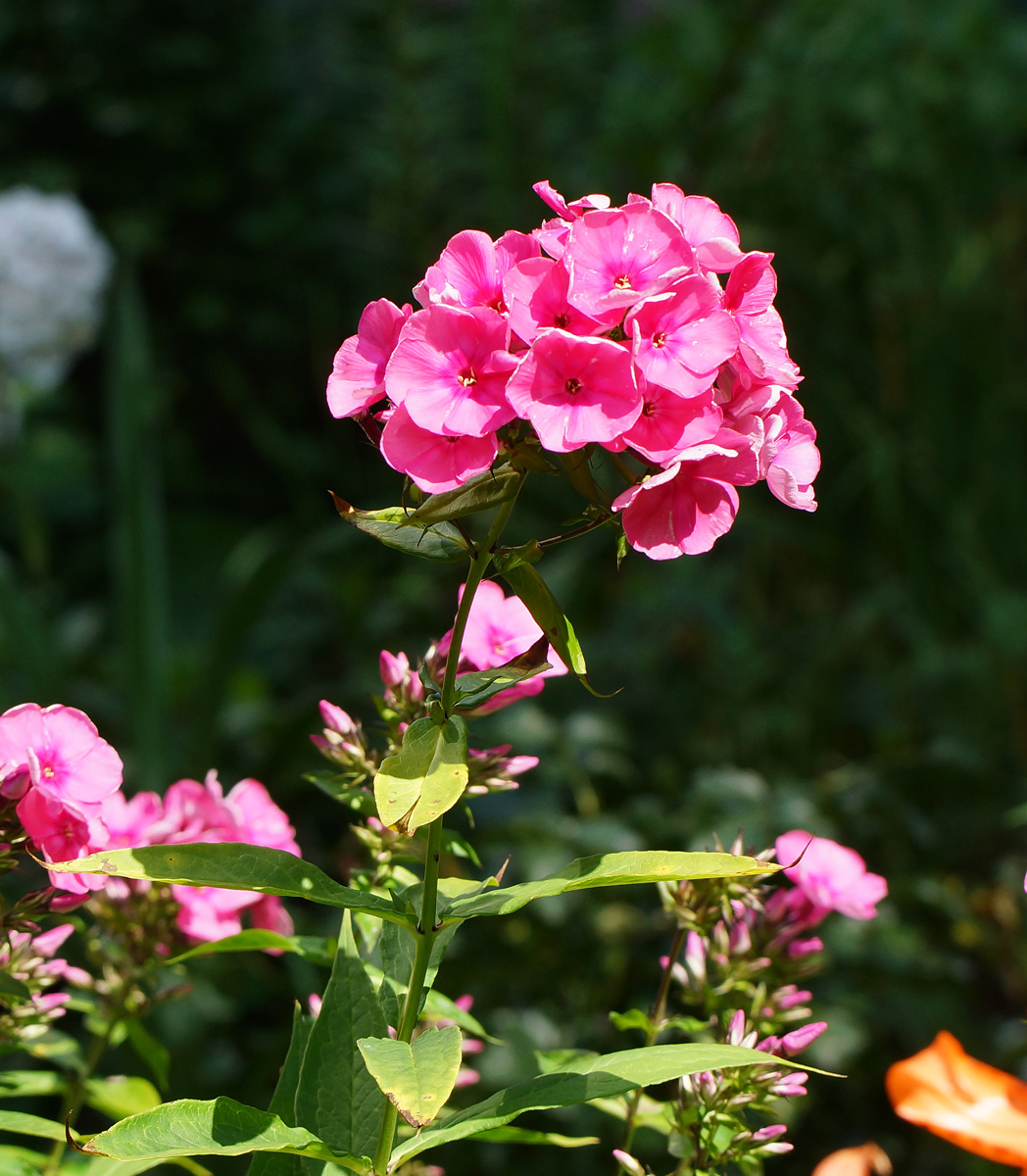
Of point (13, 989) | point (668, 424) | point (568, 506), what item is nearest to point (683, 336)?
point (668, 424)

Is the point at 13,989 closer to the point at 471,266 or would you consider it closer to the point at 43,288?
the point at 471,266

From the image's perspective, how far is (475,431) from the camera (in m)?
0.38

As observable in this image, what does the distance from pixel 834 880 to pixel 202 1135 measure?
0.33m

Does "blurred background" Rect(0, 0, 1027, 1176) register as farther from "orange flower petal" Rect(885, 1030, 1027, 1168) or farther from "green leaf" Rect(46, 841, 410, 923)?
"green leaf" Rect(46, 841, 410, 923)

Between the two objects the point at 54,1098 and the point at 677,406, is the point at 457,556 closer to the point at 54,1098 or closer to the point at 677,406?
the point at 677,406

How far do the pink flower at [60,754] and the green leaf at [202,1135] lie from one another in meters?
0.12

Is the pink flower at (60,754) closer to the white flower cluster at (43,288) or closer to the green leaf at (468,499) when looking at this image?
the green leaf at (468,499)

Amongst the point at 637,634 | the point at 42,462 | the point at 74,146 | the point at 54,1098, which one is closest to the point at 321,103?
the point at 74,146

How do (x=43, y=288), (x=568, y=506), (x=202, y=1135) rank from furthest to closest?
(x=568, y=506)
(x=43, y=288)
(x=202, y=1135)

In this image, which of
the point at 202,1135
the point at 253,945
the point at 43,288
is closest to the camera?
the point at 202,1135

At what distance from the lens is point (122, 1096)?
1.80ft

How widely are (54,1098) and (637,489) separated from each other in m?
0.96

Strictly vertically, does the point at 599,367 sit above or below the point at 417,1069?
above

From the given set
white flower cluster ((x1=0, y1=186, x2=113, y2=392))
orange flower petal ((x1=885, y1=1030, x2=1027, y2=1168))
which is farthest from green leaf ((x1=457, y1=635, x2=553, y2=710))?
white flower cluster ((x1=0, y1=186, x2=113, y2=392))
